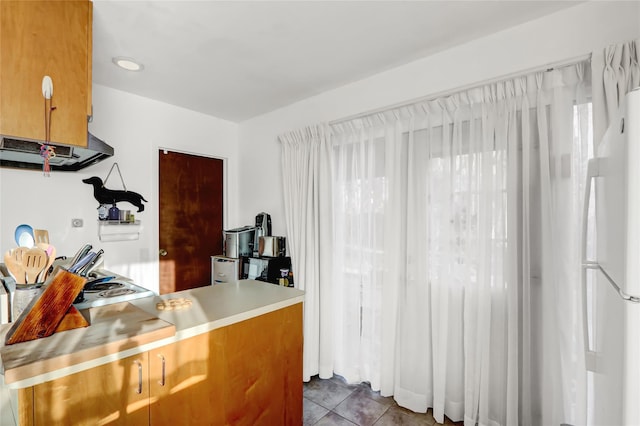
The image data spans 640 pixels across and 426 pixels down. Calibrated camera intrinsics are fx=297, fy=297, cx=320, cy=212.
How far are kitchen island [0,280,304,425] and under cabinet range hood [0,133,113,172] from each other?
2.97 feet

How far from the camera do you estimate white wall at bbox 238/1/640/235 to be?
1.56 m

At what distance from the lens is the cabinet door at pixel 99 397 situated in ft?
2.84

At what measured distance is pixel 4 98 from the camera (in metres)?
→ 1.29

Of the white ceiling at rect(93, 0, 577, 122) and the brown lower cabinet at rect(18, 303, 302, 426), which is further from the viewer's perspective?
the white ceiling at rect(93, 0, 577, 122)

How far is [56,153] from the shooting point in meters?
1.72

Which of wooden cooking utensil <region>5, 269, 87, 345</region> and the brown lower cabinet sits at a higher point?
wooden cooking utensil <region>5, 269, 87, 345</region>

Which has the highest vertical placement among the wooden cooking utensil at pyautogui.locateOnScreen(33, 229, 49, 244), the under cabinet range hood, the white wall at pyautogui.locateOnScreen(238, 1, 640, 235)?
the white wall at pyautogui.locateOnScreen(238, 1, 640, 235)

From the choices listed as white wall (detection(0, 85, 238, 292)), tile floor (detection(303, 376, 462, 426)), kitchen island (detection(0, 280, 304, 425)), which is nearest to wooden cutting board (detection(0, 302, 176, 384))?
kitchen island (detection(0, 280, 304, 425))

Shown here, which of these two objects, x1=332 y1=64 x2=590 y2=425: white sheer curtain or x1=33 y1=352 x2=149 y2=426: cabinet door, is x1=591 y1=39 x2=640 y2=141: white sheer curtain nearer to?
x1=332 y1=64 x2=590 y2=425: white sheer curtain

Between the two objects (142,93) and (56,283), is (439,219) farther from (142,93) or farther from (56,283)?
(142,93)

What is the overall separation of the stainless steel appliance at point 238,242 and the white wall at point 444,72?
30 centimetres

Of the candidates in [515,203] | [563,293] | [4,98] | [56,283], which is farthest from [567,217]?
[4,98]

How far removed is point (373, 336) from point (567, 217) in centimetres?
157

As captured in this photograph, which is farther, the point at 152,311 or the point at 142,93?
the point at 142,93
